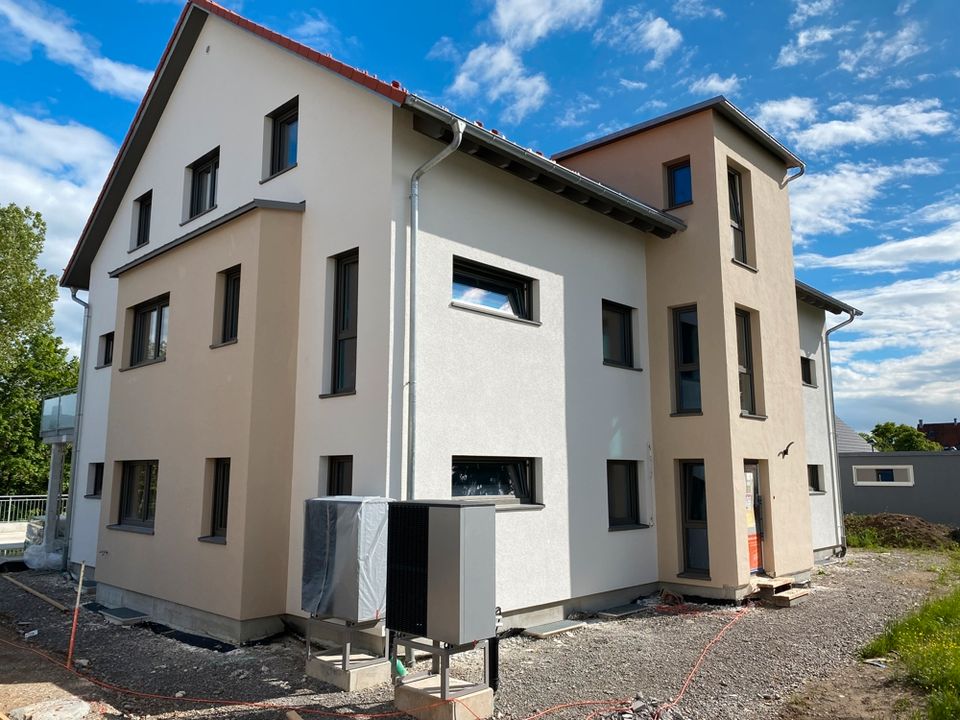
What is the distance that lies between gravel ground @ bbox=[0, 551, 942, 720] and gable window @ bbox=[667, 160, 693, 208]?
6569mm

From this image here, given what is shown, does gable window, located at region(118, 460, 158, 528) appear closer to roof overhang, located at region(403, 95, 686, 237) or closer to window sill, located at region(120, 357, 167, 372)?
window sill, located at region(120, 357, 167, 372)

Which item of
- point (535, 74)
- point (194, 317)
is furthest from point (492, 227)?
point (194, 317)

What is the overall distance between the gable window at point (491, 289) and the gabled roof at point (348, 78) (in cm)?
135

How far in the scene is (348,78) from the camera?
8508 mm

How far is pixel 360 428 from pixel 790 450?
8003 millimetres

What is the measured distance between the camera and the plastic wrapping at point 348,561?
6711 millimetres

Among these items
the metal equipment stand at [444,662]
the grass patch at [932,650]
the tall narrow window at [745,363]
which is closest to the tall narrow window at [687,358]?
the tall narrow window at [745,363]

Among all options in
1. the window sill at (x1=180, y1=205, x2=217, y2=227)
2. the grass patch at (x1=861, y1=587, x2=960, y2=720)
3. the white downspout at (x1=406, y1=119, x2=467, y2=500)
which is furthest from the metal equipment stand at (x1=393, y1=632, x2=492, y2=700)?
the window sill at (x1=180, y1=205, x2=217, y2=227)

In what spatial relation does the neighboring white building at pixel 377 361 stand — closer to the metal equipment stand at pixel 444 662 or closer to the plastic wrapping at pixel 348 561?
the plastic wrapping at pixel 348 561

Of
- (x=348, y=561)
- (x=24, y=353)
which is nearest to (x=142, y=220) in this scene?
(x=348, y=561)

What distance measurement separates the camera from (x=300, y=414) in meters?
8.84

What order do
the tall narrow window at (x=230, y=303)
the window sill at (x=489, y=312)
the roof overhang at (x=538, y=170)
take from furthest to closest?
the tall narrow window at (x=230, y=303), the window sill at (x=489, y=312), the roof overhang at (x=538, y=170)

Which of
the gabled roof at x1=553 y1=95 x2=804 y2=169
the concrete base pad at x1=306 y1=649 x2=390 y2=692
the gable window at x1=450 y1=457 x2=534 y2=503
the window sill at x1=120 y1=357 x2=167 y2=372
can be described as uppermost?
the gabled roof at x1=553 y1=95 x2=804 y2=169

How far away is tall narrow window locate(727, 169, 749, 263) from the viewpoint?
39.2 ft
